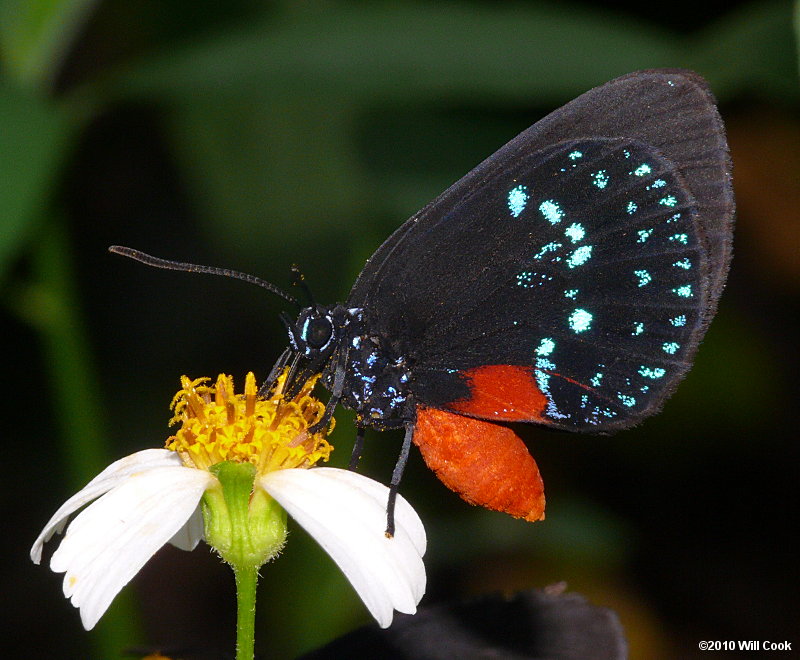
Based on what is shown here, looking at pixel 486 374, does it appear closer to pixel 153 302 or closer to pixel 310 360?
pixel 310 360

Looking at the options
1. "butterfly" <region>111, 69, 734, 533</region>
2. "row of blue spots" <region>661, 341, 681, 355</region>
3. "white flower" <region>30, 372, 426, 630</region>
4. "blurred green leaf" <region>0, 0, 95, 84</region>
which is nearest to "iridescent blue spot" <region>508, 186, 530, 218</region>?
"butterfly" <region>111, 69, 734, 533</region>

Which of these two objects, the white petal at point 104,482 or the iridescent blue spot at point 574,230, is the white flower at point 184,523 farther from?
the iridescent blue spot at point 574,230

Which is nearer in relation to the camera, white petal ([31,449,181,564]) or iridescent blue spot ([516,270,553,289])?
white petal ([31,449,181,564])

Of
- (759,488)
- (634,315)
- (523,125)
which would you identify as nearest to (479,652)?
(634,315)

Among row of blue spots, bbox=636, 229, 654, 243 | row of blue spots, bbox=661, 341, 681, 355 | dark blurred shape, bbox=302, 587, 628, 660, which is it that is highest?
row of blue spots, bbox=636, 229, 654, 243

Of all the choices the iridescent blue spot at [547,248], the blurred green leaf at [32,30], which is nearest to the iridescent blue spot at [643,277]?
the iridescent blue spot at [547,248]

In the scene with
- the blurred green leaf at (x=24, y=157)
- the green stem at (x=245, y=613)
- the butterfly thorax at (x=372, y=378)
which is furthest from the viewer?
the blurred green leaf at (x=24, y=157)

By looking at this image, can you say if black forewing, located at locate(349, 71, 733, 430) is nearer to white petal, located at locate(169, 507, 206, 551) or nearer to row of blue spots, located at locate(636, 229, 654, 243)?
row of blue spots, located at locate(636, 229, 654, 243)

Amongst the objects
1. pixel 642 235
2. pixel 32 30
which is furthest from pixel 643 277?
pixel 32 30
